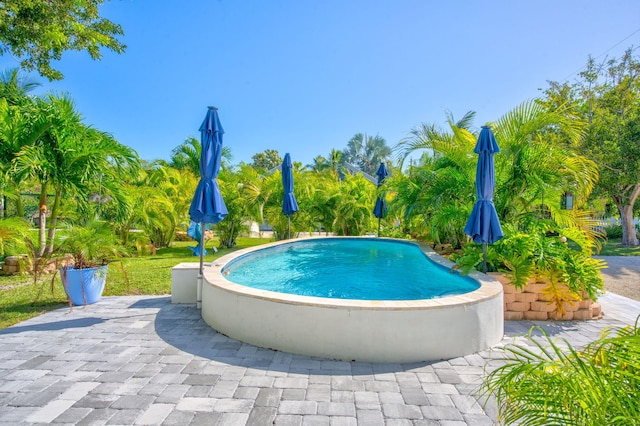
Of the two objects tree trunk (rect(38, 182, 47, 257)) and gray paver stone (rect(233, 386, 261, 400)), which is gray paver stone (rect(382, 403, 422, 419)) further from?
tree trunk (rect(38, 182, 47, 257))

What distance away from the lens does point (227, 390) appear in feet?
10.4

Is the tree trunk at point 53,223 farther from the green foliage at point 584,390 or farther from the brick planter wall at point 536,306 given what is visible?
the brick planter wall at point 536,306

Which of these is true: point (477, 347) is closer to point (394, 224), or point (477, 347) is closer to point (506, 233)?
point (506, 233)

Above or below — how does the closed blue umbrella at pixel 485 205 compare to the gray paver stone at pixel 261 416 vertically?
above

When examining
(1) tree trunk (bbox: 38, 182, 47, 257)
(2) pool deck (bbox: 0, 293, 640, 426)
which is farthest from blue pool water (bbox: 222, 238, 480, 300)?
(1) tree trunk (bbox: 38, 182, 47, 257)

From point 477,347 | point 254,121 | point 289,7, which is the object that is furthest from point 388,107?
point 477,347

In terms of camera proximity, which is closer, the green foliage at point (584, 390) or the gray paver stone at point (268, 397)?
the green foliage at point (584, 390)

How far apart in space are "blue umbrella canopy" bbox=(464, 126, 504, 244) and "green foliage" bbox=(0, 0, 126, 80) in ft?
36.5

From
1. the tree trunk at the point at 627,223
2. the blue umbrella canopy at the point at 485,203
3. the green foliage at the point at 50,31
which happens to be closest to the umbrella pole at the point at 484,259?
the blue umbrella canopy at the point at 485,203

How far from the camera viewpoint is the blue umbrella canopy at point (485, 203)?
229 inches

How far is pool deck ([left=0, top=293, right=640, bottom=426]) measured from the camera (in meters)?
2.78

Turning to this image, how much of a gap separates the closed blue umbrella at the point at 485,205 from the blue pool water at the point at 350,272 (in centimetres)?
84

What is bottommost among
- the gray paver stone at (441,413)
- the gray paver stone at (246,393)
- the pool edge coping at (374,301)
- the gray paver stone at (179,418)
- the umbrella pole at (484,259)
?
the gray paver stone at (441,413)

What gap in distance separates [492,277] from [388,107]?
1085cm
